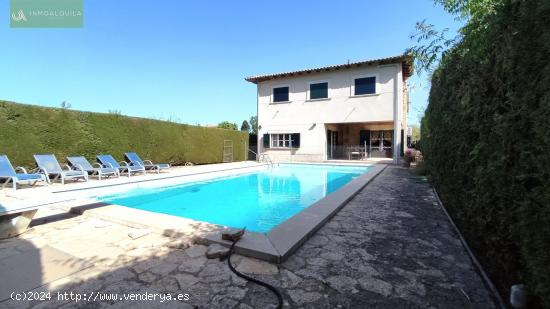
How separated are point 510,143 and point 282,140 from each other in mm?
19515

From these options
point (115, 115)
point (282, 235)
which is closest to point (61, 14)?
point (115, 115)

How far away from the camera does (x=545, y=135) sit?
1.63m

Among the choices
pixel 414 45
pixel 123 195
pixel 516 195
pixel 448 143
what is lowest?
pixel 123 195

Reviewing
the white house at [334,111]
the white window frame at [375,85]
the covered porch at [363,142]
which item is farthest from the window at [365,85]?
the covered porch at [363,142]

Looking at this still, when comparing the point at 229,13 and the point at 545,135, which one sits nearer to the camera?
the point at 545,135

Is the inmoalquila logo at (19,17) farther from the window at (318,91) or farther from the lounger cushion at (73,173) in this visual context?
the window at (318,91)

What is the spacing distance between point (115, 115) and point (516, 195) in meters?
14.1

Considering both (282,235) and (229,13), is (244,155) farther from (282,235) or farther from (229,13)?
(282,235)

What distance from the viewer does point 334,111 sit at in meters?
19.3

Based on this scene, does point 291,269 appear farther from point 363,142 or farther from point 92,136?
point 363,142

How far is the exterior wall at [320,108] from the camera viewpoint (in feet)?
57.6

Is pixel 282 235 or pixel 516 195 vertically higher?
pixel 516 195

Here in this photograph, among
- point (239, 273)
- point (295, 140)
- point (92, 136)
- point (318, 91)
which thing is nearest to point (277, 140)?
point (295, 140)

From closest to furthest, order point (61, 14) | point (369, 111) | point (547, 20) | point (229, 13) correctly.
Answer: point (547, 20) → point (61, 14) → point (229, 13) → point (369, 111)
